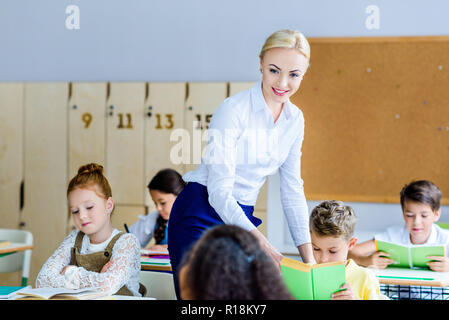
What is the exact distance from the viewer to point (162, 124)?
3.44 metres

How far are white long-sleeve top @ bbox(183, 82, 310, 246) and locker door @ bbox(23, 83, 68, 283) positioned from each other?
90.2 inches

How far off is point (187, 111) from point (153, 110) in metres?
0.23

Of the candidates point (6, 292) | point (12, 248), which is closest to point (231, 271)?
point (6, 292)

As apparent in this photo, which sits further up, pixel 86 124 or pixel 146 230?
pixel 86 124

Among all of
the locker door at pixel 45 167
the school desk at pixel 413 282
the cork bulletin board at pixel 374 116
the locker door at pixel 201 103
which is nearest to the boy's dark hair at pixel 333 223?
the school desk at pixel 413 282

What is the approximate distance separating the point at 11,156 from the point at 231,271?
3252mm

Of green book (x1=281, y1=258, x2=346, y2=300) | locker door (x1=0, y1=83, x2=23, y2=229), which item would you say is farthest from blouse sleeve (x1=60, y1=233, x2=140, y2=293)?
locker door (x1=0, y1=83, x2=23, y2=229)

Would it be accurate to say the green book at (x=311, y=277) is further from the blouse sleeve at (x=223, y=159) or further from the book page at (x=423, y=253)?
the book page at (x=423, y=253)

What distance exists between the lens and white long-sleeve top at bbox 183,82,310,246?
1.37 metres

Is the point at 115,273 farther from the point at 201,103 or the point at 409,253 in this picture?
the point at 201,103

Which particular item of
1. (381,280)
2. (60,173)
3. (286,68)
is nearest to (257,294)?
(286,68)

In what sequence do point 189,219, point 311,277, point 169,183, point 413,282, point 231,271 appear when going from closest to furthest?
1. point 231,271
2. point 311,277
3. point 189,219
4. point 413,282
5. point 169,183

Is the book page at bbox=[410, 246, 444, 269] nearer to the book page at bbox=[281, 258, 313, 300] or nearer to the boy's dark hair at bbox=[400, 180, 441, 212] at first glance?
the boy's dark hair at bbox=[400, 180, 441, 212]

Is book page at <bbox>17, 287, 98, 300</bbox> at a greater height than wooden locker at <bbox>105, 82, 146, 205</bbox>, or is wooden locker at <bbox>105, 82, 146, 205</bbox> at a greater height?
wooden locker at <bbox>105, 82, 146, 205</bbox>
